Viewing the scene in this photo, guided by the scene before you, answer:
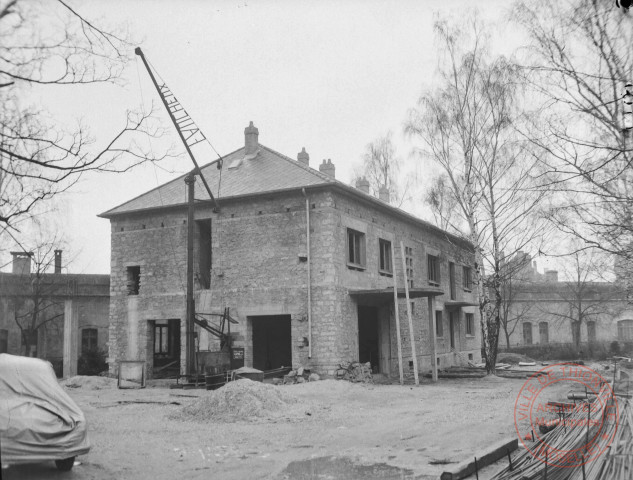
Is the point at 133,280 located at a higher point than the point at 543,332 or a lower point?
higher

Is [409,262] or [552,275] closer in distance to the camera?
[409,262]

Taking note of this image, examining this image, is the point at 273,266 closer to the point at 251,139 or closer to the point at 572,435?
the point at 251,139

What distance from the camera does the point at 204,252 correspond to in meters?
22.8

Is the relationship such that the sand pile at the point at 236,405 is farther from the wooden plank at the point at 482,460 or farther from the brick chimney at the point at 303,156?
the brick chimney at the point at 303,156

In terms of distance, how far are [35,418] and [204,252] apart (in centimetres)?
1621

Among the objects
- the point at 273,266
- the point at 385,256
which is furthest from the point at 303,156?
the point at 273,266

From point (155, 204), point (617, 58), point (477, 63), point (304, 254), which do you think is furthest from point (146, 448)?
point (477, 63)

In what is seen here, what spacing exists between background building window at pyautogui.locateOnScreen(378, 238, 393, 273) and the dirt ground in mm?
7501

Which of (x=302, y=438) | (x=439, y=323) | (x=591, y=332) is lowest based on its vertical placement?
(x=302, y=438)

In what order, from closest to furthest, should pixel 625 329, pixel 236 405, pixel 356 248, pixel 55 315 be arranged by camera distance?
pixel 236 405 → pixel 356 248 → pixel 55 315 → pixel 625 329

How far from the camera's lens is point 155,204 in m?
22.7

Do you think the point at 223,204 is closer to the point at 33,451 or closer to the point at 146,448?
the point at 146,448

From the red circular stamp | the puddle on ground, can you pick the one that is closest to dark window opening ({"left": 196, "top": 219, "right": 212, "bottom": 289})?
the red circular stamp

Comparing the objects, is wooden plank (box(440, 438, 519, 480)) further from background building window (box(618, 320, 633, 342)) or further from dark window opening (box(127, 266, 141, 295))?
background building window (box(618, 320, 633, 342))
